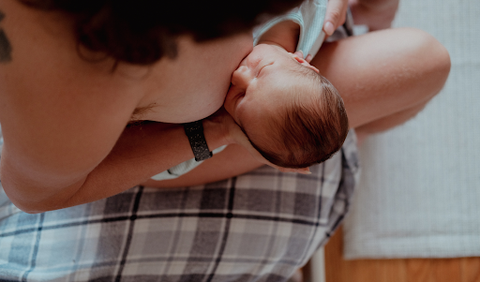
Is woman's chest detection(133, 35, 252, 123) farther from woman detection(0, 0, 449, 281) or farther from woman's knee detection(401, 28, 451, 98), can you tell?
woman's knee detection(401, 28, 451, 98)

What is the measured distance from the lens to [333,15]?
2.43 ft

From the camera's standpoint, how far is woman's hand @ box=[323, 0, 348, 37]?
2.38ft

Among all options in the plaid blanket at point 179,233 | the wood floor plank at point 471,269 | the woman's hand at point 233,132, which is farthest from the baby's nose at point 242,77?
the wood floor plank at point 471,269

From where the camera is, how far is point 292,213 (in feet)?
2.75

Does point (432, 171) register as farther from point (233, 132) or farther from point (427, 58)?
point (233, 132)

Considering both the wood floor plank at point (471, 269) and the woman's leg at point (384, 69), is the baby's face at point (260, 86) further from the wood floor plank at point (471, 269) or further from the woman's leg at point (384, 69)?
the wood floor plank at point (471, 269)

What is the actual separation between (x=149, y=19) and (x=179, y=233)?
605 mm

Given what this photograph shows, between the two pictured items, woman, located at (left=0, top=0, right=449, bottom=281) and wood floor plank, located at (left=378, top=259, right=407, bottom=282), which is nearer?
woman, located at (left=0, top=0, right=449, bottom=281)

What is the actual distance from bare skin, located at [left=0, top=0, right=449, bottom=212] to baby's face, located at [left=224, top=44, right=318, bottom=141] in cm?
2

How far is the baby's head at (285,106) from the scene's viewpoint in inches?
22.3

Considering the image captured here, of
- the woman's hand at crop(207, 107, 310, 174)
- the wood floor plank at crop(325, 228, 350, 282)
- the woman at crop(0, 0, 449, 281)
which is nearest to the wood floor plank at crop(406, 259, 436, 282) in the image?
the wood floor plank at crop(325, 228, 350, 282)

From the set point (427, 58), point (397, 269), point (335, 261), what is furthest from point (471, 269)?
point (427, 58)

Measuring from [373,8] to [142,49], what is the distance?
77 centimetres

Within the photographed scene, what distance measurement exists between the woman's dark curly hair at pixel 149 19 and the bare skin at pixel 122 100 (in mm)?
32
